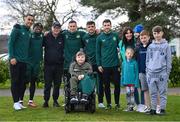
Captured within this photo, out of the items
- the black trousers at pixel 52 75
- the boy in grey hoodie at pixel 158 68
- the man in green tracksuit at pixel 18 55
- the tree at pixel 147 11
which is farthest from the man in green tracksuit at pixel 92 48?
the tree at pixel 147 11

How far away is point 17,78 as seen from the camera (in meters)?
10.4

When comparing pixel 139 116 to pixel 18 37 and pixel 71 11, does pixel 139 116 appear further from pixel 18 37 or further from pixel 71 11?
pixel 71 11

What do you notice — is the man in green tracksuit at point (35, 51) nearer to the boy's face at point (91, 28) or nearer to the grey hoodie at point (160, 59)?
the boy's face at point (91, 28)

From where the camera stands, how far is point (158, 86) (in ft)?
32.3

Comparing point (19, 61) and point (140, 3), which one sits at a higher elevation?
point (140, 3)

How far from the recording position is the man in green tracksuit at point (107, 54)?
10523 mm

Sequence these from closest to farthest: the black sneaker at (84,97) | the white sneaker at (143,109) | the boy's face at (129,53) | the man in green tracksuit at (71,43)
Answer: the black sneaker at (84,97)
the white sneaker at (143,109)
the boy's face at (129,53)
the man in green tracksuit at (71,43)

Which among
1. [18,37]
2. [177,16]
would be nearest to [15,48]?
[18,37]

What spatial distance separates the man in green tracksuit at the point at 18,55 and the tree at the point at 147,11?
18730mm

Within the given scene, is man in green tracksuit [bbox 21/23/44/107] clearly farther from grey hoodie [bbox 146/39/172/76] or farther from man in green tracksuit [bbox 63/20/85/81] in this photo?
grey hoodie [bbox 146/39/172/76]

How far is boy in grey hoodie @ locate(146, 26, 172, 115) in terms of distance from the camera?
31.9 feet

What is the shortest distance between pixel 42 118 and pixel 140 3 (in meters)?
23.8

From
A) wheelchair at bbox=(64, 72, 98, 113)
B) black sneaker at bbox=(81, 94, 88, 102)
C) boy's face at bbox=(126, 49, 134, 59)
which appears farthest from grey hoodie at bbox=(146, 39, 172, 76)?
black sneaker at bbox=(81, 94, 88, 102)

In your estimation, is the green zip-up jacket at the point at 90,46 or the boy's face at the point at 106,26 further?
the green zip-up jacket at the point at 90,46
